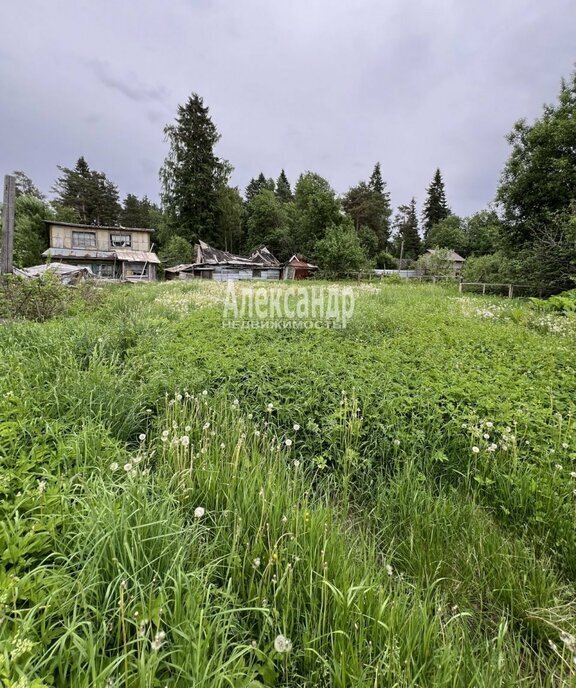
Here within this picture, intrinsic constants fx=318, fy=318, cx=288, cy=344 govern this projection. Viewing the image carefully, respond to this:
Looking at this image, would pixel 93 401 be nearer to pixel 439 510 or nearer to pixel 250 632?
pixel 250 632

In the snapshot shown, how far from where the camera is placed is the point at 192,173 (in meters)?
40.2

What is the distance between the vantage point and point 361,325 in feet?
22.2

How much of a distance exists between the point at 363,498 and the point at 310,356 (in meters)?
2.21

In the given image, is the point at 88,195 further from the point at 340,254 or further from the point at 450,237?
the point at 450,237

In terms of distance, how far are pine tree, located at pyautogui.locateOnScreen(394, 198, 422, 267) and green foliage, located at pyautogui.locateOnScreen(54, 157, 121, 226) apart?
50.3 metres

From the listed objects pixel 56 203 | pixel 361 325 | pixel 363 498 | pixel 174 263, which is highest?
pixel 56 203

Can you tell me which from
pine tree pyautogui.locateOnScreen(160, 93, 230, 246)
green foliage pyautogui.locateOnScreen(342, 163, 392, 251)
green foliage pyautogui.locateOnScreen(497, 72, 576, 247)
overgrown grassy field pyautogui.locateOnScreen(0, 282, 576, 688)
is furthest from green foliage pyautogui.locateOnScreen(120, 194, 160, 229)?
overgrown grassy field pyautogui.locateOnScreen(0, 282, 576, 688)

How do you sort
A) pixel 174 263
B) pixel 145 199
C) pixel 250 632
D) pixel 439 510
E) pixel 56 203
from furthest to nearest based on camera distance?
pixel 145 199 → pixel 56 203 → pixel 174 263 → pixel 439 510 → pixel 250 632

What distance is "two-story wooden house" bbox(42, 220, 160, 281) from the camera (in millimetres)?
28250

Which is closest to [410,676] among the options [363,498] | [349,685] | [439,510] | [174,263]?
[349,685]

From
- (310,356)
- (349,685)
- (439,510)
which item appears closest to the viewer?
(349,685)

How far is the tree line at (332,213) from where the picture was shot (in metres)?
14.8

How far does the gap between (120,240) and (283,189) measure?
3899 centimetres

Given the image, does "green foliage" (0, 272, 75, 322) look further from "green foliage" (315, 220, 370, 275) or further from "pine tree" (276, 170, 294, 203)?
"pine tree" (276, 170, 294, 203)
